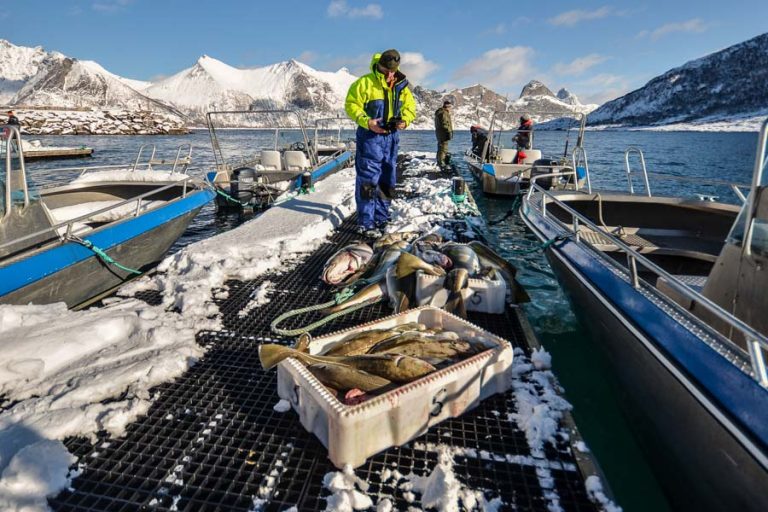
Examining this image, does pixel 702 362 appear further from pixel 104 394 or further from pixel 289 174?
pixel 289 174

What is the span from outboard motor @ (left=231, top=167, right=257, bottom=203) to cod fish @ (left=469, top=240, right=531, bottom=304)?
8184mm

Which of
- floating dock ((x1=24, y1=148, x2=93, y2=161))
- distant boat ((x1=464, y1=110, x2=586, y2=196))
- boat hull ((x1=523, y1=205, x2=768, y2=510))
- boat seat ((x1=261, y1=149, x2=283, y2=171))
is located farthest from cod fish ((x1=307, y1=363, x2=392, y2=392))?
floating dock ((x1=24, y1=148, x2=93, y2=161))

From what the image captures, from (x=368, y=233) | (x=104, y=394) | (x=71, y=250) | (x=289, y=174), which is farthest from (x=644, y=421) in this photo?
(x=289, y=174)

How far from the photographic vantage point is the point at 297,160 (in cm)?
1295

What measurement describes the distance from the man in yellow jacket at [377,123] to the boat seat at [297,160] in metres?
6.69

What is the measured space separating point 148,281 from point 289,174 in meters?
8.35

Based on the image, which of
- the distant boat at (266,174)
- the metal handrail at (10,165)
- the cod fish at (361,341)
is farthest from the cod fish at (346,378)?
the distant boat at (266,174)

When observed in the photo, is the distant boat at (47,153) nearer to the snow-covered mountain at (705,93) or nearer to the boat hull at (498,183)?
the boat hull at (498,183)

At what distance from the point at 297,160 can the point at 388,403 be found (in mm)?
11803

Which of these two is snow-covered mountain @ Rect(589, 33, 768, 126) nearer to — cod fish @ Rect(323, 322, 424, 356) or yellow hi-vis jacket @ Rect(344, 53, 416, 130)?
yellow hi-vis jacket @ Rect(344, 53, 416, 130)

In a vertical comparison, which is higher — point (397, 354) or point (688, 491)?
point (397, 354)

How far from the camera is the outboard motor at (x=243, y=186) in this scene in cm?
1142

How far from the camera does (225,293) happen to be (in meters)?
4.48

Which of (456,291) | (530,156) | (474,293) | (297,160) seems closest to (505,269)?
(474,293)
